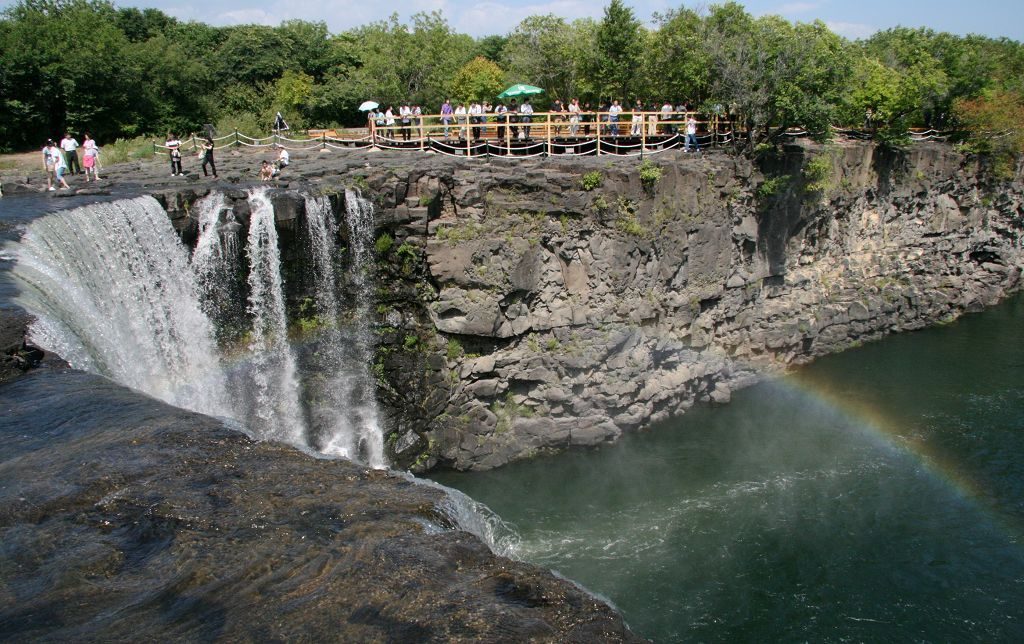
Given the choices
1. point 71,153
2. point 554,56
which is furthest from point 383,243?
point 554,56

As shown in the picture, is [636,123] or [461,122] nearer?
[636,123]

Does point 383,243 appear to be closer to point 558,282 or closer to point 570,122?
point 558,282

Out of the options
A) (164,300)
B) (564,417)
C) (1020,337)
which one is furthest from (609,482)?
(1020,337)

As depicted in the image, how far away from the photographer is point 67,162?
28.8m

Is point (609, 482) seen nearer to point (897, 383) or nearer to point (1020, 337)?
point (897, 383)

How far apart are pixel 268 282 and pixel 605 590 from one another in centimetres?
1241

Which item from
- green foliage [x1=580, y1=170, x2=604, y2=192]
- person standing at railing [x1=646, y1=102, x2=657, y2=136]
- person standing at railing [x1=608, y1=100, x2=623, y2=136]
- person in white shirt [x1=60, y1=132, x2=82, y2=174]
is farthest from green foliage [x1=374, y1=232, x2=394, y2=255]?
person in white shirt [x1=60, y1=132, x2=82, y2=174]

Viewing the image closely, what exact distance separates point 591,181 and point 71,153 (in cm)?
1819

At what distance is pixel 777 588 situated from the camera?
17344mm

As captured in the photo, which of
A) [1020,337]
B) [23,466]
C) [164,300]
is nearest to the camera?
[23,466]

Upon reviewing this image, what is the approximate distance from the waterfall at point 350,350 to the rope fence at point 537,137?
629 cm

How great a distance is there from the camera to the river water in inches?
653

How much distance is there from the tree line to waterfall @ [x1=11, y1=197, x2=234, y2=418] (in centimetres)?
1962

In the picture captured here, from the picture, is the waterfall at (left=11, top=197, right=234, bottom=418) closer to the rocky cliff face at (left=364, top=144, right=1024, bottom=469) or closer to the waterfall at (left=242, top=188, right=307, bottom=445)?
Result: the waterfall at (left=242, top=188, right=307, bottom=445)
